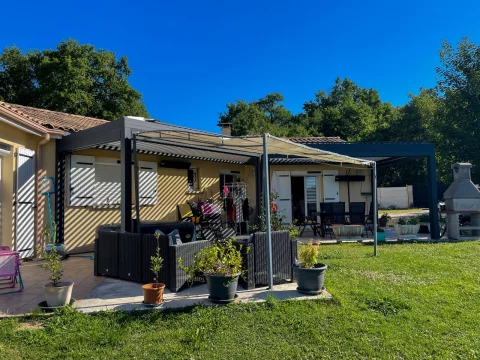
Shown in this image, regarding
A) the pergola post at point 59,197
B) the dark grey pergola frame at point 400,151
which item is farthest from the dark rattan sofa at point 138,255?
the dark grey pergola frame at point 400,151

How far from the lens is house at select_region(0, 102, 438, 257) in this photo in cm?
591

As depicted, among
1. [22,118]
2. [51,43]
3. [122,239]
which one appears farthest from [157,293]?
[51,43]

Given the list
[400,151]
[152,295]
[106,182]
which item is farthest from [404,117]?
[152,295]

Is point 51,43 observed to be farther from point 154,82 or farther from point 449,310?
point 449,310

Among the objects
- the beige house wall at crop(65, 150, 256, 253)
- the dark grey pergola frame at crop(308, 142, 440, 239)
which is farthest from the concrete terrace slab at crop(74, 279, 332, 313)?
the dark grey pergola frame at crop(308, 142, 440, 239)

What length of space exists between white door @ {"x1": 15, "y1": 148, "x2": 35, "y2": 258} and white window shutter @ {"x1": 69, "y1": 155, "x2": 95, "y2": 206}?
861 millimetres

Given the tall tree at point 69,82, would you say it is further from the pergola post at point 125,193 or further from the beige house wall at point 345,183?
the pergola post at point 125,193

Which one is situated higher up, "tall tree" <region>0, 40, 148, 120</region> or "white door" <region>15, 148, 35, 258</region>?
"tall tree" <region>0, 40, 148, 120</region>

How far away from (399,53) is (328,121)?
16238 millimetres

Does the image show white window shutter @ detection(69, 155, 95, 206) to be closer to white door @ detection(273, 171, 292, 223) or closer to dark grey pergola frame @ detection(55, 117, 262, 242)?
dark grey pergola frame @ detection(55, 117, 262, 242)

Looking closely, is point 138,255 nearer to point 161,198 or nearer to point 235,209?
point 161,198

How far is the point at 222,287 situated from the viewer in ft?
12.7

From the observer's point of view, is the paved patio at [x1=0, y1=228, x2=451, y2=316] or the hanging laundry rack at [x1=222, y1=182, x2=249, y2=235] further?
the hanging laundry rack at [x1=222, y1=182, x2=249, y2=235]

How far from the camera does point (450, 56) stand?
1508 cm
